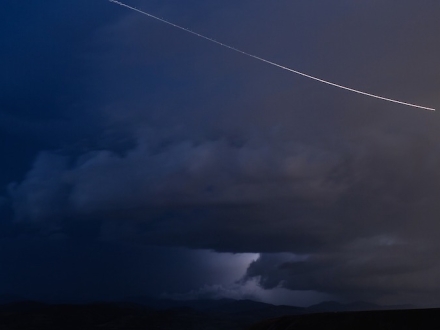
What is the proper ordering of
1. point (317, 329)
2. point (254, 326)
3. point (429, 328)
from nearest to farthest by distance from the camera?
point (429, 328), point (317, 329), point (254, 326)

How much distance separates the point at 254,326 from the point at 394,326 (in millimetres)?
9835

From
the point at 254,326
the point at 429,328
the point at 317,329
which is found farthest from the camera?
the point at 254,326

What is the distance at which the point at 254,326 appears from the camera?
4462 cm

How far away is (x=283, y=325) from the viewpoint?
42.0 meters

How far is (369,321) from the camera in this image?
38.8 metres

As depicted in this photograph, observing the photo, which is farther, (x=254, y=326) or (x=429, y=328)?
(x=254, y=326)

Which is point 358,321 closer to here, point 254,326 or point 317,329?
point 317,329

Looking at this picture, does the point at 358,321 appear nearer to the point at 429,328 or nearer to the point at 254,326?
the point at 429,328

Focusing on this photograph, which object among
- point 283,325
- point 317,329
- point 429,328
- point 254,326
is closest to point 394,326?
point 429,328

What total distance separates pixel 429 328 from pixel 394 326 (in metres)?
1.86

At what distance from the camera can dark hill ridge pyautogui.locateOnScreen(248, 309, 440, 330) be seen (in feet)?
124

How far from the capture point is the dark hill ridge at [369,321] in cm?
3772

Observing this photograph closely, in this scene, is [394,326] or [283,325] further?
[283,325]

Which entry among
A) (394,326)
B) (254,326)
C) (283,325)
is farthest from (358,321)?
(254,326)
